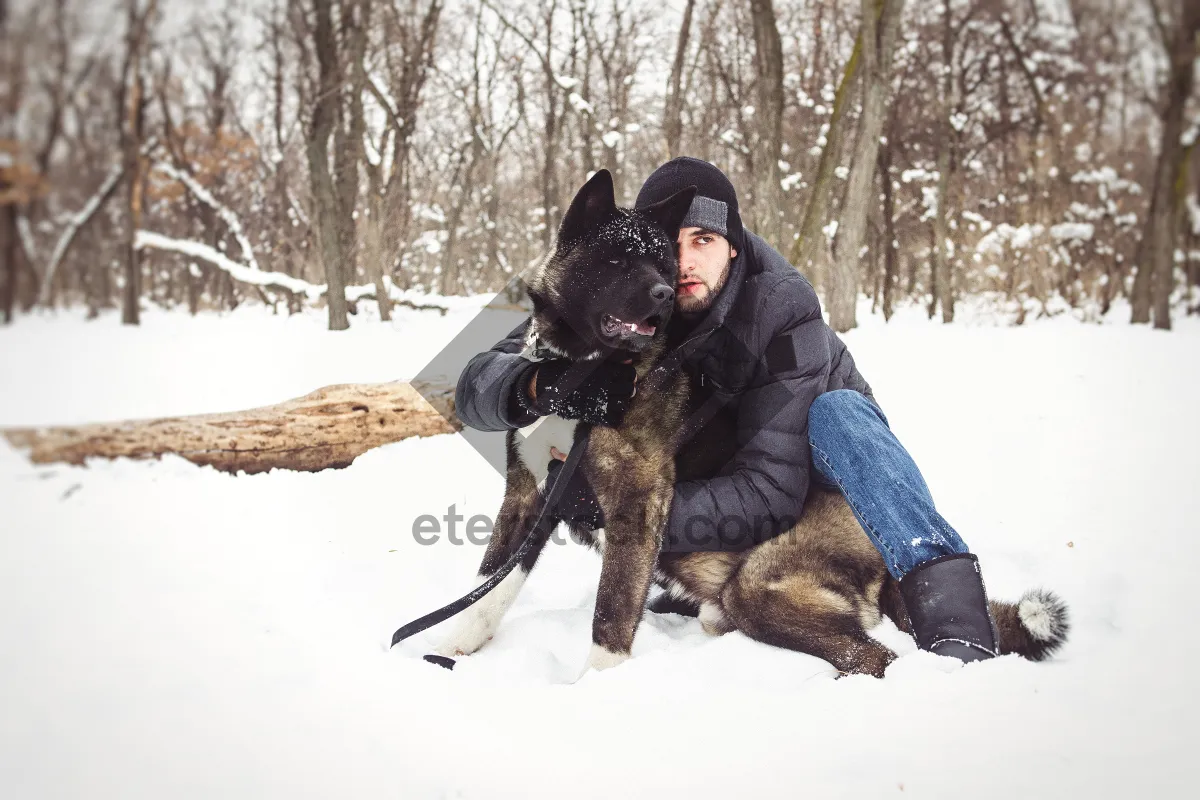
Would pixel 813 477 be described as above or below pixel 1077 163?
below

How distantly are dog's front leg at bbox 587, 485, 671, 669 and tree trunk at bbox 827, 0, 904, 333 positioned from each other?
6.72m

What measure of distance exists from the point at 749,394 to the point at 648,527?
0.57 m

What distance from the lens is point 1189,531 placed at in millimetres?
2783

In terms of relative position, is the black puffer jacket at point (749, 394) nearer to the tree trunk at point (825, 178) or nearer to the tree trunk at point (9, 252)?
the tree trunk at point (9, 252)

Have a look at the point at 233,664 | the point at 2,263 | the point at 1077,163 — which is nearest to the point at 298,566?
the point at 233,664

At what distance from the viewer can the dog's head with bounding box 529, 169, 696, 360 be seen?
6.77 feet

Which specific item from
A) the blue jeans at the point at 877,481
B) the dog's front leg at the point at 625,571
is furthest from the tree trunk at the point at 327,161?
the blue jeans at the point at 877,481

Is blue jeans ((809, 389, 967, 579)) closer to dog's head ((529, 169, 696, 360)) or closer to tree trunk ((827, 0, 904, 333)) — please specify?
dog's head ((529, 169, 696, 360))

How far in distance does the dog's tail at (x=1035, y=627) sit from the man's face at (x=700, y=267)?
133 centimetres

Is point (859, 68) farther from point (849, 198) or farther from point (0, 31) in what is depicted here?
point (0, 31)

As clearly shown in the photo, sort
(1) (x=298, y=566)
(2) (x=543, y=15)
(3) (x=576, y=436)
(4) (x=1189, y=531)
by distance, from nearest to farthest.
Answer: (3) (x=576, y=436)
(1) (x=298, y=566)
(4) (x=1189, y=531)
(2) (x=543, y=15)

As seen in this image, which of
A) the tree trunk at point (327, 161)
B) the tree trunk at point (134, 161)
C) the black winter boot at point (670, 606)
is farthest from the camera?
the tree trunk at point (327, 161)

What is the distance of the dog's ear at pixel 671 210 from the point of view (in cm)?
216

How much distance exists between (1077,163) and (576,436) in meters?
13.2
